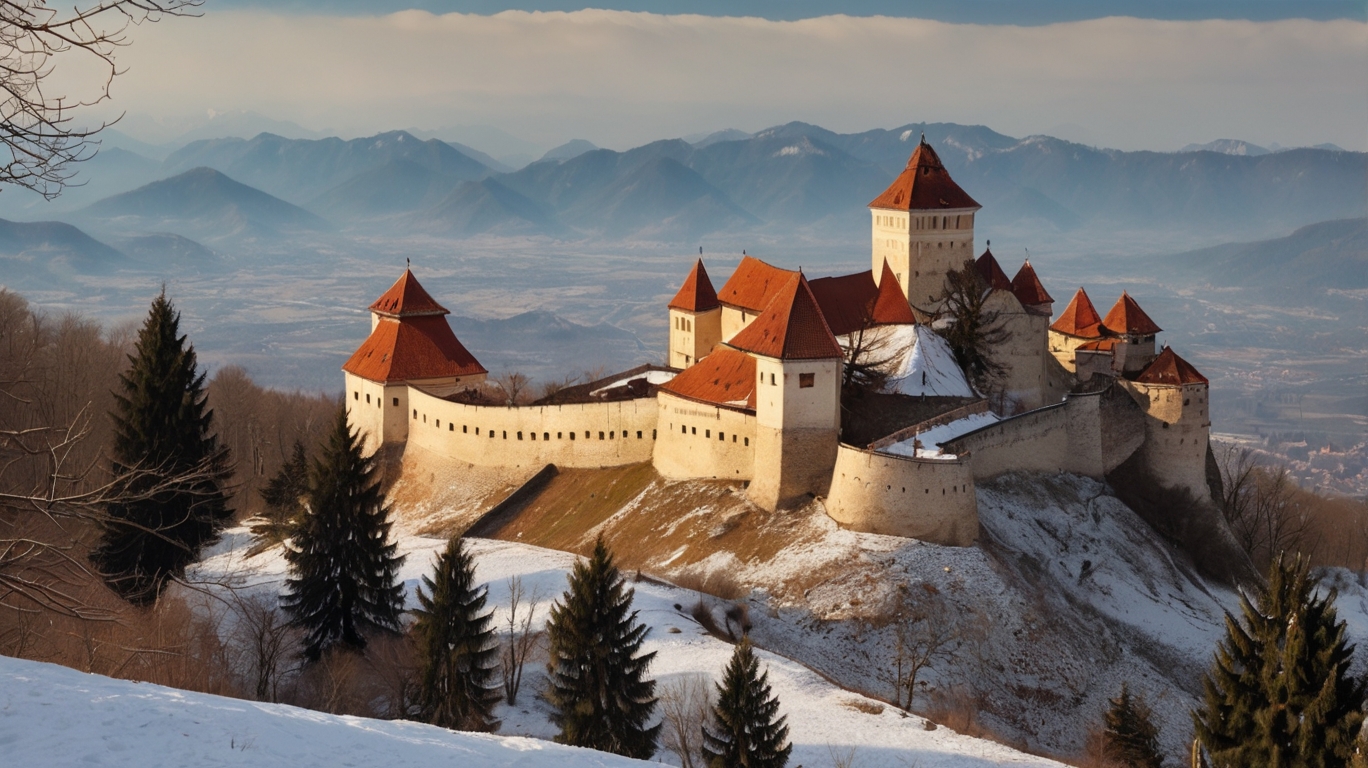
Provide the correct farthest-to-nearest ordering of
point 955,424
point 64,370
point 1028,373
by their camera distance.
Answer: point 64,370
point 1028,373
point 955,424

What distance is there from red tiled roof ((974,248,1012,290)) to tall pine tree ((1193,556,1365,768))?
1230 inches

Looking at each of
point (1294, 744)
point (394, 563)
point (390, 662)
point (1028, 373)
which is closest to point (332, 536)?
point (394, 563)

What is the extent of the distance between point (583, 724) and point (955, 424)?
23207 mm

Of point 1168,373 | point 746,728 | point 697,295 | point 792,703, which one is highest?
point 697,295

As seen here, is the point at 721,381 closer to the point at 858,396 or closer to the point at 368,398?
the point at 858,396

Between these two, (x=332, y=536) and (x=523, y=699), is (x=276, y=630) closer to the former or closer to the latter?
(x=332, y=536)

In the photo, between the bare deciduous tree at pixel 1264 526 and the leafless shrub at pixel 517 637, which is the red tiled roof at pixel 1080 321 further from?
the leafless shrub at pixel 517 637

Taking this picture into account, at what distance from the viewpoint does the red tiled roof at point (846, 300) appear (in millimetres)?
55219

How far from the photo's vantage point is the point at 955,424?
1908 inches

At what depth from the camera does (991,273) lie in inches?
2363

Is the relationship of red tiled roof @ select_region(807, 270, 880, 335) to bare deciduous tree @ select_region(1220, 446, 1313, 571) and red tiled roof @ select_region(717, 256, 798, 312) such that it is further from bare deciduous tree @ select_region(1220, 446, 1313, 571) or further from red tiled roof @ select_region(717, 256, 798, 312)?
bare deciduous tree @ select_region(1220, 446, 1313, 571)

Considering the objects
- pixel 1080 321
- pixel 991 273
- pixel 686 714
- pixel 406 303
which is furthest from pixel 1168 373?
pixel 686 714

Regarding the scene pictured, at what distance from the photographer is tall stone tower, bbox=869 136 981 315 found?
57906 mm

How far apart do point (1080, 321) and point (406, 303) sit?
101 ft
